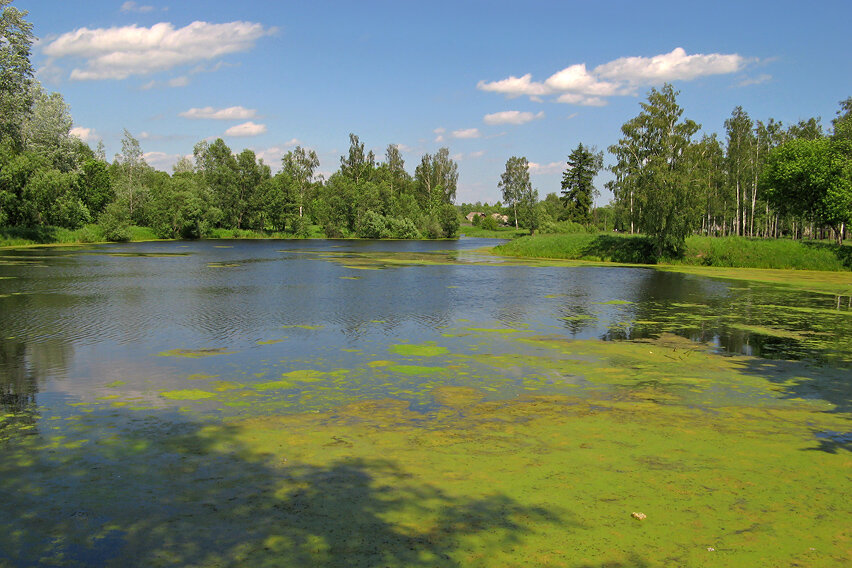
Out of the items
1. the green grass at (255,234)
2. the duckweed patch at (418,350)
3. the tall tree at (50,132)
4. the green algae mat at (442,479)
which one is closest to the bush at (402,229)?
the green grass at (255,234)

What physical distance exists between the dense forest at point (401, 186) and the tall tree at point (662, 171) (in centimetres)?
11

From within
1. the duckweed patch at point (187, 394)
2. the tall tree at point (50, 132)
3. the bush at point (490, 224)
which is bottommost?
the duckweed patch at point (187, 394)

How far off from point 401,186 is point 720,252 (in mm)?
110957

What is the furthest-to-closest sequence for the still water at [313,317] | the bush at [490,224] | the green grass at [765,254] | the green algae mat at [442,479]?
1. the bush at [490,224]
2. the green grass at [765,254]
3. the still water at [313,317]
4. the green algae mat at [442,479]

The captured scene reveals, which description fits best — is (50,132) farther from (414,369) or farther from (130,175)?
(414,369)

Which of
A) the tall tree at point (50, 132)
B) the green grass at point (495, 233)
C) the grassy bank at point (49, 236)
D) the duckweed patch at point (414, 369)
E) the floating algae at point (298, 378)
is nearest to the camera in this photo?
the floating algae at point (298, 378)

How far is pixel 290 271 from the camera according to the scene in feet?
136

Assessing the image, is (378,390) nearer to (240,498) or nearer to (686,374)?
(240,498)

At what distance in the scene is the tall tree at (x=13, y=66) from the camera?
49.1 metres

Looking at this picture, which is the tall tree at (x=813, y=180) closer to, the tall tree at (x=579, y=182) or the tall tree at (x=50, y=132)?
the tall tree at (x=579, y=182)

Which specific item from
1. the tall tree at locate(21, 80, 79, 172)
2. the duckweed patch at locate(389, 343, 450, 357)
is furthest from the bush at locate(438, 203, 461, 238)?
the duckweed patch at locate(389, 343, 450, 357)

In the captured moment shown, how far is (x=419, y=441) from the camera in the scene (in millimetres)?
8930

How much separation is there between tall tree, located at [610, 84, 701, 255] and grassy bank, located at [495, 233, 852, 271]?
78.8 inches

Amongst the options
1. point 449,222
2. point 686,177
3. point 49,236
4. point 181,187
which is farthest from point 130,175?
point 686,177
